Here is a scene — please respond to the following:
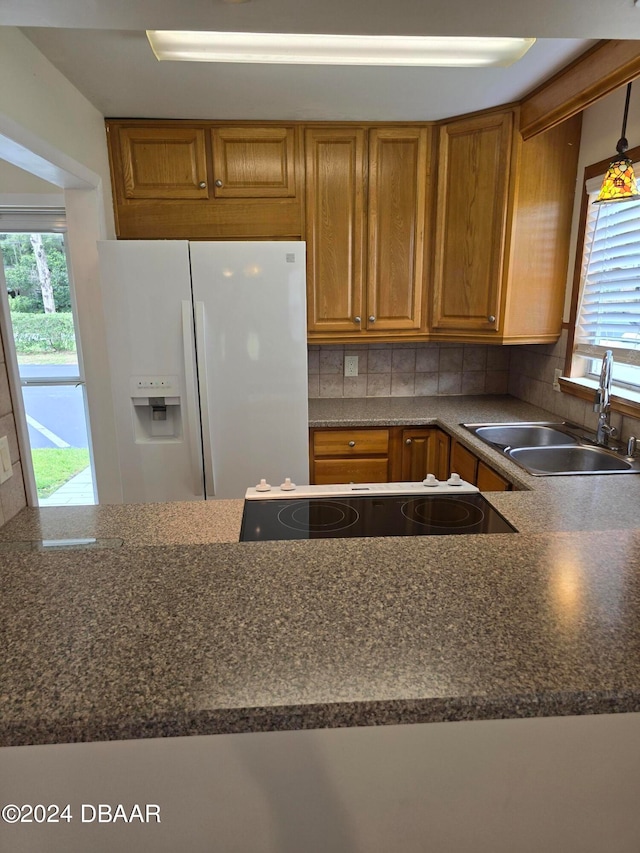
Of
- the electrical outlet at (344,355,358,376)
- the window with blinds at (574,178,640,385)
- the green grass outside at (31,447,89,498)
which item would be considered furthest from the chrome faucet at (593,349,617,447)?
the green grass outside at (31,447,89,498)

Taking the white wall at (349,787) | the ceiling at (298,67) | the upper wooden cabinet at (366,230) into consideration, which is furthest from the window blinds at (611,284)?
the white wall at (349,787)

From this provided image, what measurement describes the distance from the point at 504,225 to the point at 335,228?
822 mm

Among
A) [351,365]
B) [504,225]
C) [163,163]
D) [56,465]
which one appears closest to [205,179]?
[163,163]

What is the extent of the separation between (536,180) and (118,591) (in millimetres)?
2466

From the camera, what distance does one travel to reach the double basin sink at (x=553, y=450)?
1.89m

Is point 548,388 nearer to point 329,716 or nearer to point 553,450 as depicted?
point 553,450

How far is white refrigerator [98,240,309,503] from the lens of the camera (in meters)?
2.14

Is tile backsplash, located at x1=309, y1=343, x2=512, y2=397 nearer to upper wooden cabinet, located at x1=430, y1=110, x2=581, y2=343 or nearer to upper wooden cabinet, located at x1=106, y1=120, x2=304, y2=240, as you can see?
upper wooden cabinet, located at x1=430, y1=110, x2=581, y2=343

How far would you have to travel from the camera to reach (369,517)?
1.47 metres

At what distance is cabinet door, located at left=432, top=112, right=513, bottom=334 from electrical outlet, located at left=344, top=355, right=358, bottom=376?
582mm

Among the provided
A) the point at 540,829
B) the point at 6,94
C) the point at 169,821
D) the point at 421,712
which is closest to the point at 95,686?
the point at 169,821

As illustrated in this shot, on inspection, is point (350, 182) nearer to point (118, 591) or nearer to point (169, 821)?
point (118, 591)

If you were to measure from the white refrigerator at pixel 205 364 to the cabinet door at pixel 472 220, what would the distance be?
2.83 feet

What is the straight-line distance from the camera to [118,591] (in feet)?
2.91
